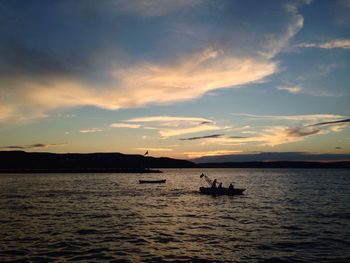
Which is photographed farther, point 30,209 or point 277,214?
point 30,209

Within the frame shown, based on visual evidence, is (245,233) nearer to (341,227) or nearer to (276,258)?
(276,258)

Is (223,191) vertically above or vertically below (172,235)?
above

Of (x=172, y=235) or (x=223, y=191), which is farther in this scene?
(x=223, y=191)

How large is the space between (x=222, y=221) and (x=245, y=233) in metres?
9.10

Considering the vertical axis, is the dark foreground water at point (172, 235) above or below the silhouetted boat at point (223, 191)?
below

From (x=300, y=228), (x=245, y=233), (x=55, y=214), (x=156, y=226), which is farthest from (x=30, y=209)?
(x=300, y=228)

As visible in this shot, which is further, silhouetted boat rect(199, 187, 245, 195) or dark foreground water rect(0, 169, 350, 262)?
silhouetted boat rect(199, 187, 245, 195)

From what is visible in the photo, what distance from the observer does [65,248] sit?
30.1 meters

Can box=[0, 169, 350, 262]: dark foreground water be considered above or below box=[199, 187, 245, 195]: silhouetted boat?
below

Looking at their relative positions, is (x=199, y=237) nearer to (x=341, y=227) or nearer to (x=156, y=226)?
(x=156, y=226)

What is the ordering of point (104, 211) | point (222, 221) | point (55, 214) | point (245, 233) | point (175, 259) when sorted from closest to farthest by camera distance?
point (175, 259) → point (245, 233) → point (222, 221) → point (55, 214) → point (104, 211)

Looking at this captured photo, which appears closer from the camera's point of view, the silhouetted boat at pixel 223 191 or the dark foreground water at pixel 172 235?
the dark foreground water at pixel 172 235

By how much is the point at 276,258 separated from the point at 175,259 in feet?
24.9

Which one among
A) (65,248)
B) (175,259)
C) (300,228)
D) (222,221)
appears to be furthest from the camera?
(222,221)
